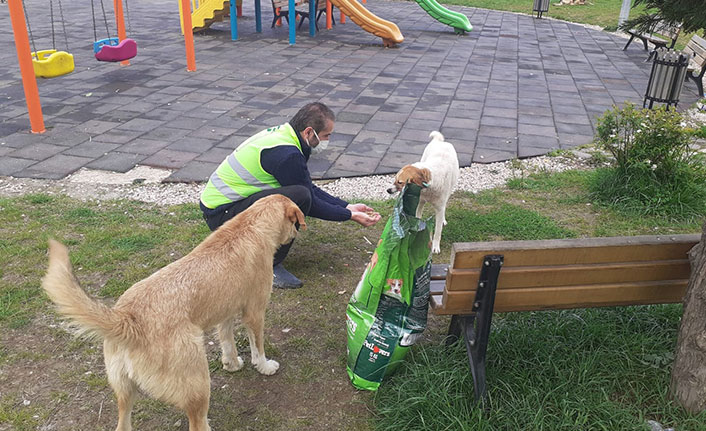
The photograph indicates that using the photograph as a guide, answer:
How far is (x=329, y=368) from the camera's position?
326 cm

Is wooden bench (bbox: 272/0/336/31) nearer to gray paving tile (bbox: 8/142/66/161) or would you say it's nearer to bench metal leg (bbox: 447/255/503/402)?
gray paving tile (bbox: 8/142/66/161)

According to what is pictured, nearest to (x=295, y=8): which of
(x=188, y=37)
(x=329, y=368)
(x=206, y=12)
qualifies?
(x=206, y=12)

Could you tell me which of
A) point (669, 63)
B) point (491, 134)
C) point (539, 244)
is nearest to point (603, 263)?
point (539, 244)

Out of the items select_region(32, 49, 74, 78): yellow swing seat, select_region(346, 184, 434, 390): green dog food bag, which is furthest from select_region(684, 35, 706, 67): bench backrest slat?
select_region(32, 49, 74, 78): yellow swing seat

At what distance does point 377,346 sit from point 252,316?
0.70 meters

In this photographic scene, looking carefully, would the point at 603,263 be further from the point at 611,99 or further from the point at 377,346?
the point at 611,99

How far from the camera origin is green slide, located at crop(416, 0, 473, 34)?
15.2 m

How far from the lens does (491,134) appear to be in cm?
752

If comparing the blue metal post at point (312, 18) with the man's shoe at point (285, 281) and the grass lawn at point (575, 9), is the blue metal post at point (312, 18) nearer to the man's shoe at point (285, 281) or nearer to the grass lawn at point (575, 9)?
the grass lawn at point (575, 9)

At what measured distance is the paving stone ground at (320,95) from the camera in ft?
21.8

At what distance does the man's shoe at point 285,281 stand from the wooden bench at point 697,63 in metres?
9.27

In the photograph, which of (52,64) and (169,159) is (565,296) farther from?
(52,64)

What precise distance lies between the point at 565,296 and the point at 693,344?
66 centimetres

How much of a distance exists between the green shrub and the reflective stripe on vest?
3392 millimetres
